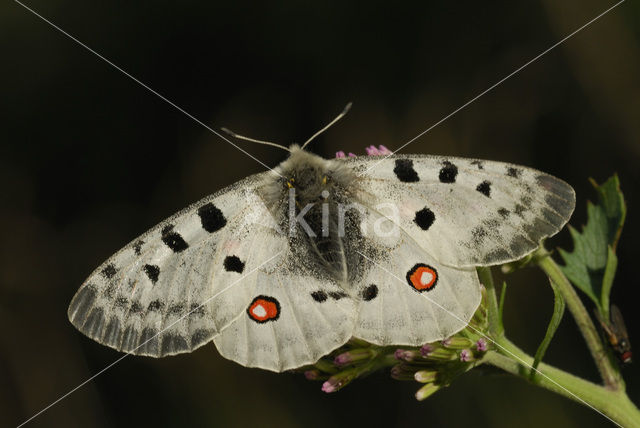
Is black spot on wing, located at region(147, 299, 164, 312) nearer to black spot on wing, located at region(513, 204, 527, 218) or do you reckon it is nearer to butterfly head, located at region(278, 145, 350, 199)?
butterfly head, located at region(278, 145, 350, 199)

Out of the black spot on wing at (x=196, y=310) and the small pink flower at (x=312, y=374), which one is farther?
the small pink flower at (x=312, y=374)

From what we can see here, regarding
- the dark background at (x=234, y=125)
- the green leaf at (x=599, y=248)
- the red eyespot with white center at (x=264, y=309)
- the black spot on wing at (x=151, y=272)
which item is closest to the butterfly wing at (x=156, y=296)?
→ the black spot on wing at (x=151, y=272)

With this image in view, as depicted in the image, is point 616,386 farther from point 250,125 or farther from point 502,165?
point 250,125

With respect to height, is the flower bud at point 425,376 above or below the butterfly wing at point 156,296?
below

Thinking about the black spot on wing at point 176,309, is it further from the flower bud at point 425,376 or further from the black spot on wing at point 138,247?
the flower bud at point 425,376

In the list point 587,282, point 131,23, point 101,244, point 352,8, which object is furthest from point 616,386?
point 131,23

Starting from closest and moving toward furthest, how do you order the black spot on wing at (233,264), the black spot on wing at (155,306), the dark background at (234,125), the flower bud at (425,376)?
the black spot on wing at (155,306), the black spot on wing at (233,264), the flower bud at (425,376), the dark background at (234,125)
